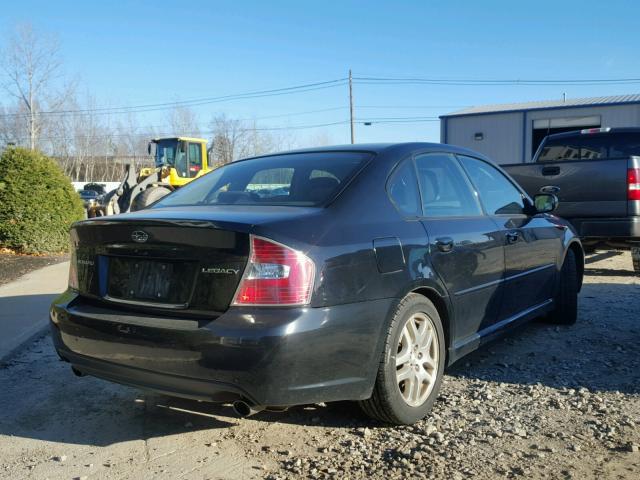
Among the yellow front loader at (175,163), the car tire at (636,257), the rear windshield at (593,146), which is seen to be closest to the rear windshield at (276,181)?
the car tire at (636,257)

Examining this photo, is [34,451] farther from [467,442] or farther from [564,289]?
[564,289]

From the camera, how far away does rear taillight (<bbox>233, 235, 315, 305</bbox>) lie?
2.74m

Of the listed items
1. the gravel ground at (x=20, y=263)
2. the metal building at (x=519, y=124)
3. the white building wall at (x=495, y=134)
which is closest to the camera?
the gravel ground at (x=20, y=263)

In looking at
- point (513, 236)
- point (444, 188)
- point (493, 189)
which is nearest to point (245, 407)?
point (444, 188)

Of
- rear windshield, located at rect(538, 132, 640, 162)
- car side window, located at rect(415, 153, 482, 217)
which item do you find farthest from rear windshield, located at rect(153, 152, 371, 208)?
rear windshield, located at rect(538, 132, 640, 162)

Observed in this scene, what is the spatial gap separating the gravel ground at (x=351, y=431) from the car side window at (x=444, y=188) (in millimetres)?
1199

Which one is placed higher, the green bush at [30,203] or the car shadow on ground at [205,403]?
the green bush at [30,203]

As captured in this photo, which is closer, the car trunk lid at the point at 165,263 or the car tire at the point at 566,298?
the car trunk lid at the point at 165,263

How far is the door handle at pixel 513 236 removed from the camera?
441 cm

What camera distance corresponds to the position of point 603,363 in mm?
4418

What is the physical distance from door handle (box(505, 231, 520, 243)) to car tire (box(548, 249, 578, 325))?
1.15 meters

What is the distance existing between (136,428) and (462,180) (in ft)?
9.09

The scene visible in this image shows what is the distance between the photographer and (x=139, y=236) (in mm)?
3039

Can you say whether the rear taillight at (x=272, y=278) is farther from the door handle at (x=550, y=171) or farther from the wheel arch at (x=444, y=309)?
the door handle at (x=550, y=171)
